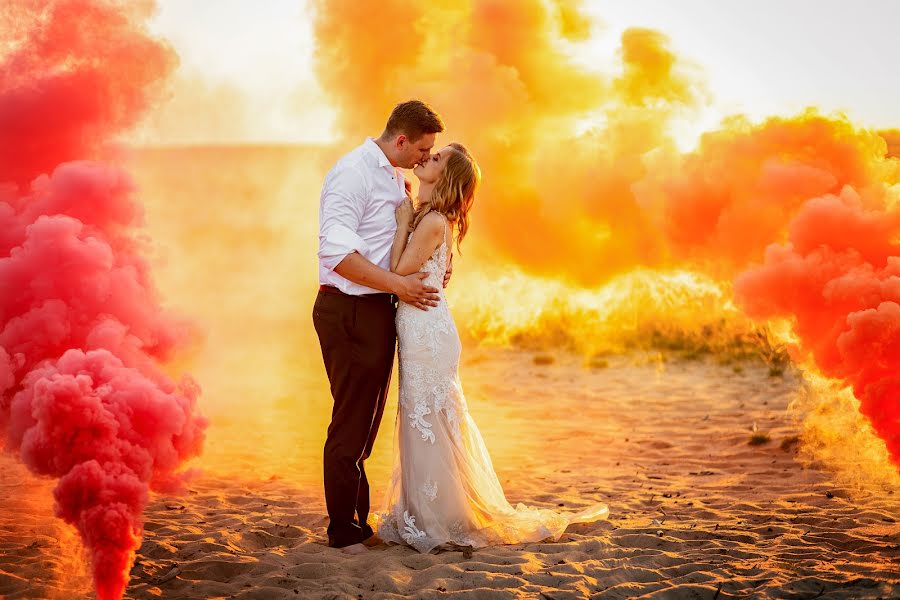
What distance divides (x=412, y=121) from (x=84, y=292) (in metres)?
2.21

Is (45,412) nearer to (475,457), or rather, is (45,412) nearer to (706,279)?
(475,457)

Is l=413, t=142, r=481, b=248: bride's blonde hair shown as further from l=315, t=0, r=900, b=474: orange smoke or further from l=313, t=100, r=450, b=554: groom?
l=315, t=0, r=900, b=474: orange smoke

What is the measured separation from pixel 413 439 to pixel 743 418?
5.64 m

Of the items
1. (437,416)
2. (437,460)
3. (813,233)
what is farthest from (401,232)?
(813,233)

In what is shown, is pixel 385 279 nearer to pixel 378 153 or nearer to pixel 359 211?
pixel 359 211

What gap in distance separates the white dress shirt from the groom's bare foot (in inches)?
66.2

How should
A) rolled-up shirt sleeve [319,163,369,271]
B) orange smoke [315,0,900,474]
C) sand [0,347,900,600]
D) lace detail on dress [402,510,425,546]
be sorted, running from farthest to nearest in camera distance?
1. orange smoke [315,0,900,474]
2. lace detail on dress [402,510,425,546]
3. rolled-up shirt sleeve [319,163,369,271]
4. sand [0,347,900,600]

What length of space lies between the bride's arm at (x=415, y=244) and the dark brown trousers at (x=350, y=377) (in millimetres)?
262

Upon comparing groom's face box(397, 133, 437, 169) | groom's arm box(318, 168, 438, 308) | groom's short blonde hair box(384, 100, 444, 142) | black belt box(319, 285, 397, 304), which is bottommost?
black belt box(319, 285, 397, 304)

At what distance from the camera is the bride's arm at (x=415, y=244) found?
5316 mm

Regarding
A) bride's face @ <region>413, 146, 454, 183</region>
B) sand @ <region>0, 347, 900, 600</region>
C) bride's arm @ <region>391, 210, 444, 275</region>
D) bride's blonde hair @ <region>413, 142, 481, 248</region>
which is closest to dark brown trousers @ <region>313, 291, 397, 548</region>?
bride's arm @ <region>391, 210, 444, 275</region>

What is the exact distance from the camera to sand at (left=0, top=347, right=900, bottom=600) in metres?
4.75

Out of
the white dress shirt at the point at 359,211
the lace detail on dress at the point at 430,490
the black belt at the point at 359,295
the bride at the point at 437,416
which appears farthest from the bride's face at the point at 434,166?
the lace detail on dress at the point at 430,490

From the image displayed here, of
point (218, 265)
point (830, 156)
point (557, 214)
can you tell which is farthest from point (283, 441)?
point (218, 265)
